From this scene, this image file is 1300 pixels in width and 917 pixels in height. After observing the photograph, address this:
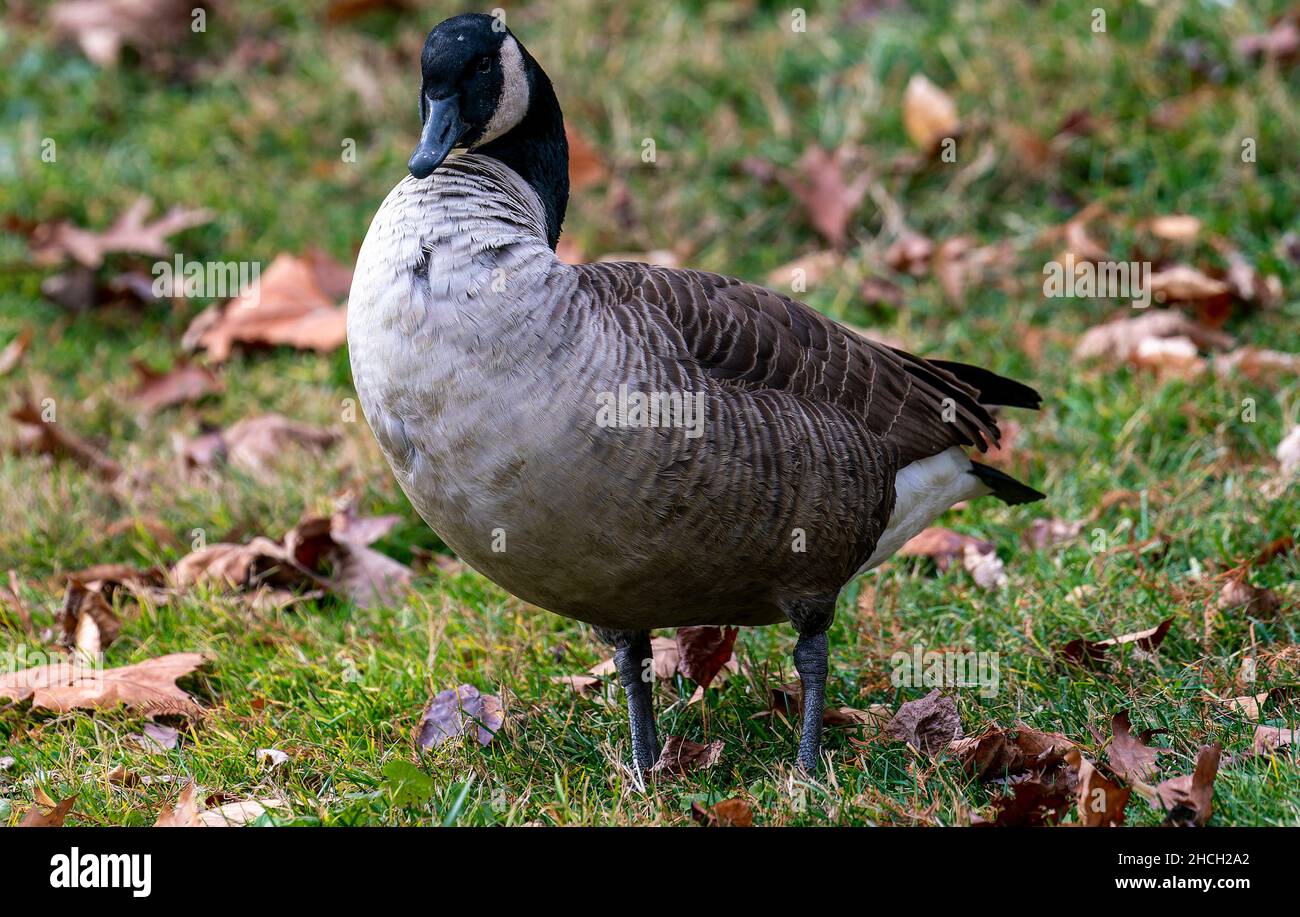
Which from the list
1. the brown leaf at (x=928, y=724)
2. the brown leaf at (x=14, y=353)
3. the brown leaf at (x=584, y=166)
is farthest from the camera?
the brown leaf at (x=584, y=166)

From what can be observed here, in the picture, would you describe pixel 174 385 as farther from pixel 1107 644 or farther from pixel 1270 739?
pixel 1270 739

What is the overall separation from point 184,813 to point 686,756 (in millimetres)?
1344

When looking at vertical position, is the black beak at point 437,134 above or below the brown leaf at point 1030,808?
above

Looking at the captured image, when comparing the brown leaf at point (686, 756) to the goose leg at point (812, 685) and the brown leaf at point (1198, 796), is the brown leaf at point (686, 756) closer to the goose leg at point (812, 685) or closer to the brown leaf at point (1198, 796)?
the goose leg at point (812, 685)

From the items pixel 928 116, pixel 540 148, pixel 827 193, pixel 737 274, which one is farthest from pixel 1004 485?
pixel 928 116

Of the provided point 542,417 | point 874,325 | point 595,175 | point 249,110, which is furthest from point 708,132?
point 542,417

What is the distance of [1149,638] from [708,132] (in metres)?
4.47

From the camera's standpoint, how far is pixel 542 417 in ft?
11.5

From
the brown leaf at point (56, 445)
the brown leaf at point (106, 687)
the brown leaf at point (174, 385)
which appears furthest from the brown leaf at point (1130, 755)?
the brown leaf at point (174, 385)

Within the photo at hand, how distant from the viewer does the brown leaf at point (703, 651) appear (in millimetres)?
4641

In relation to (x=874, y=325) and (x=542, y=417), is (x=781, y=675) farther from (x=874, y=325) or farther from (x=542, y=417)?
(x=874, y=325)

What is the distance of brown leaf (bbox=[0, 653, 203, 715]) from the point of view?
14.6ft

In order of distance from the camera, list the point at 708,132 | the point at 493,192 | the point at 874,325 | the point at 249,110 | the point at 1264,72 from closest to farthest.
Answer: the point at 493,192, the point at 874,325, the point at 1264,72, the point at 708,132, the point at 249,110

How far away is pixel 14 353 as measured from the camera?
702 cm
